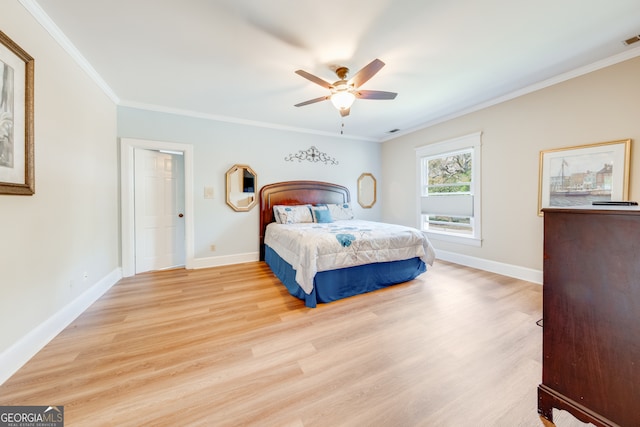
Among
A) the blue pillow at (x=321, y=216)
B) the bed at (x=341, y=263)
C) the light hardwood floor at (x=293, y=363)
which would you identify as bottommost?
the light hardwood floor at (x=293, y=363)

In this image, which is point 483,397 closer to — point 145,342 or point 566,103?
point 145,342

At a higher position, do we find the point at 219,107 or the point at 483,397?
the point at 219,107

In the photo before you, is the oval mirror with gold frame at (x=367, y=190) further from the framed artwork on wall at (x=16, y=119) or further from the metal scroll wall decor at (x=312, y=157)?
the framed artwork on wall at (x=16, y=119)

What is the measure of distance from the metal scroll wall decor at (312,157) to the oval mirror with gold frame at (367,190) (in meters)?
0.84

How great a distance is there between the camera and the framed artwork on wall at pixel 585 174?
2383 millimetres

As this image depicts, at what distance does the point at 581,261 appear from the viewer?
102 cm

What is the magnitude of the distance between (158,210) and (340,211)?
326 centimetres

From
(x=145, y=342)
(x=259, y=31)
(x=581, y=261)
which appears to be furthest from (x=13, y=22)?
(x=581, y=261)

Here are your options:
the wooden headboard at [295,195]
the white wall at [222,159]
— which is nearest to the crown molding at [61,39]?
Result: the white wall at [222,159]

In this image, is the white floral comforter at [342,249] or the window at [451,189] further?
the window at [451,189]

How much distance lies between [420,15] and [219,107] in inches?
119

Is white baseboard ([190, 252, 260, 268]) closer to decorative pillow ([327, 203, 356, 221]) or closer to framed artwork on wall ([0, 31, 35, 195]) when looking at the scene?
decorative pillow ([327, 203, 356, 221])

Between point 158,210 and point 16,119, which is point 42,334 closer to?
point 16,119

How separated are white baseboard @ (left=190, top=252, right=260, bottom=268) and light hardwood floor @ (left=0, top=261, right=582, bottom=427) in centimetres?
118
